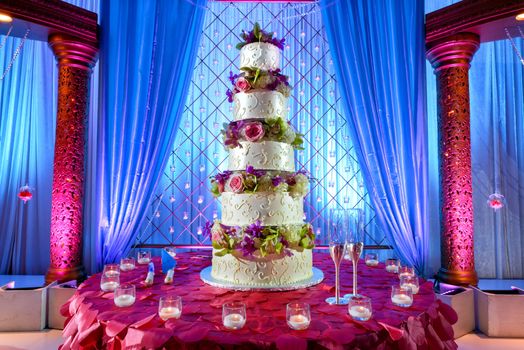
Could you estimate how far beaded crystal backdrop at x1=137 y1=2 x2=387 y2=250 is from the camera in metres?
4.30

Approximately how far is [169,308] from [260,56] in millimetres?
1505

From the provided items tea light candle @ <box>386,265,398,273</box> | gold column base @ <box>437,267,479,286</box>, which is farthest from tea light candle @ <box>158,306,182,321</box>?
gold column base @ <box>437,267,479,286</box>

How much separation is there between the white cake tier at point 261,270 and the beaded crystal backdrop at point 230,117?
2.25m

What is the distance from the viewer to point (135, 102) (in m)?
3.61

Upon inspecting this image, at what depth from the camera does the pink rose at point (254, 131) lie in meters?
2.06

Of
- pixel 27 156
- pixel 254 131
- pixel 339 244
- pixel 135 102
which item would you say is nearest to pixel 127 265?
pixel 254 131

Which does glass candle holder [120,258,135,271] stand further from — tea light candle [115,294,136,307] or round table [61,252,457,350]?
tea light candle [115,294,136,307]

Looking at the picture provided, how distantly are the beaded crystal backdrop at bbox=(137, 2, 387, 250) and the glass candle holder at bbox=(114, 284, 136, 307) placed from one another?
264 centimetres

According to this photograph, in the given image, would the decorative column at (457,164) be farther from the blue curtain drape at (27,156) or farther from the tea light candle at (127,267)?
the blue curtain drape at (27,156)

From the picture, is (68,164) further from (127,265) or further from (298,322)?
(298,322)

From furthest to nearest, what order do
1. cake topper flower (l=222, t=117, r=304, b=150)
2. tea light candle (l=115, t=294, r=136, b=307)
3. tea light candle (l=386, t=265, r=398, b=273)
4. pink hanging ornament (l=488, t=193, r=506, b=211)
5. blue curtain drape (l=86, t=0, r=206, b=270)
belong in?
pink hanging ornament (l=488, t=193, r=506, b=211) < blue curtain drape (l=86, t=0, r=206, b=270) < tea light candle (l=386, t=265, r=398, b=273) < cake topper flower (l=222, t=117, r=304, b=150) < tea light candle (l=115, t=294, r=136, b=307)

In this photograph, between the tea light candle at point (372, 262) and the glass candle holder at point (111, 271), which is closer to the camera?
the glass candle holder at point (111, 271)

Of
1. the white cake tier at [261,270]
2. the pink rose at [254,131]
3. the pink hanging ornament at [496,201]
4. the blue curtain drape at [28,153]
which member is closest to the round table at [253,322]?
the white cake tier at [261,270]

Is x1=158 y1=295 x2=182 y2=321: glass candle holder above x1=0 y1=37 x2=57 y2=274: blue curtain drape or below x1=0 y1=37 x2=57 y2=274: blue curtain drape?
below
